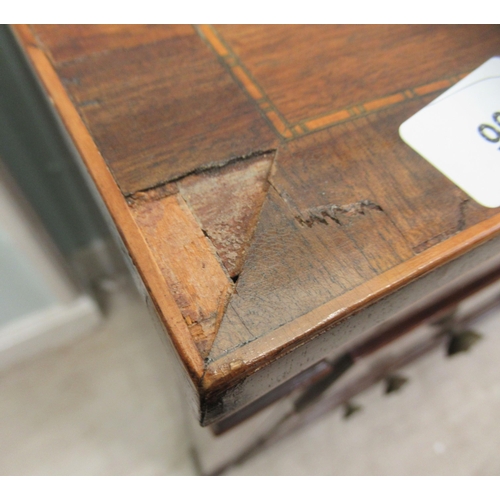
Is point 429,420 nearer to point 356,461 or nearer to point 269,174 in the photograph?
point 356,461

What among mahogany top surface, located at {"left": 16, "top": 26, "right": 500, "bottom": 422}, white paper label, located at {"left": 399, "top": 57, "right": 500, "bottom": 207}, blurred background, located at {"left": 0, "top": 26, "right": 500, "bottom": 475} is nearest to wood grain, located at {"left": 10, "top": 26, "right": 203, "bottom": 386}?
mahogany top surface, located at {"left": 16, "top": 26, "right": 500, "bottom": 422}

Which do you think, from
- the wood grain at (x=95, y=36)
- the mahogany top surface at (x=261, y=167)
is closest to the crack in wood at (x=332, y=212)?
the mahogany top surface at (x=261, y=167)

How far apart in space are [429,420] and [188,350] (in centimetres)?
91

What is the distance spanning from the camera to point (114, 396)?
36.2 inches

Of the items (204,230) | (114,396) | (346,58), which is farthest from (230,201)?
(114,396)

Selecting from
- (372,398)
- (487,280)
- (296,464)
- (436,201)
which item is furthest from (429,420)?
(436,201)

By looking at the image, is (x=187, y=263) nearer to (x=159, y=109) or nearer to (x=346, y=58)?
(x=159, y=109)

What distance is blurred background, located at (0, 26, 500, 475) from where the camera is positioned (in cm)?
82

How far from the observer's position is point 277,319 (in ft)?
0.88

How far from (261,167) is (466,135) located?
20 cm

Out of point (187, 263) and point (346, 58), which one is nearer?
point (187, 263)

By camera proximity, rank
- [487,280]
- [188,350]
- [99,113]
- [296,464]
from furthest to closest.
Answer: [296,464] < [487,280] < [99,113] < [188,350]

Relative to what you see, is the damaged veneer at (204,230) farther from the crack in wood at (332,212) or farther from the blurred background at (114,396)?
the blurred background at (114,396)

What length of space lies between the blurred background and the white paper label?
60 centimetres
